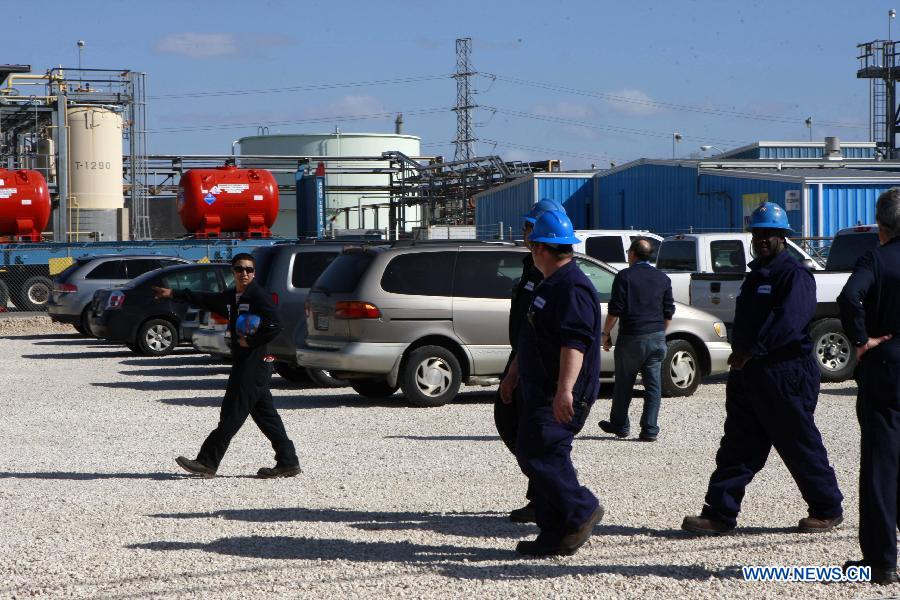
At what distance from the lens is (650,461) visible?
32.1 ft

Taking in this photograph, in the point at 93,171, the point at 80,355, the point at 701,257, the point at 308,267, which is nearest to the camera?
the point at 308,267

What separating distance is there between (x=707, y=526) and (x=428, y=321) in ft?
22.8

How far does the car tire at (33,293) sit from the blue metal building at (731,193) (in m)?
17.5

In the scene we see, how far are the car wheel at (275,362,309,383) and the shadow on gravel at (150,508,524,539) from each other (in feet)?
28.6

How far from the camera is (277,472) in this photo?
9.13 metres

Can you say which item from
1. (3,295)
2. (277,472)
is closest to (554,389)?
→ (277,472)

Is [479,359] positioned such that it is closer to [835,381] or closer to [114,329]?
[835,381]

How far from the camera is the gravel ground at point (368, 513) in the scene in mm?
6137

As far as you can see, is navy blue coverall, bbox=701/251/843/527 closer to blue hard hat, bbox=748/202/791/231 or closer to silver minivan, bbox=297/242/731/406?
blue hard hat, bbox=748/202/791/231

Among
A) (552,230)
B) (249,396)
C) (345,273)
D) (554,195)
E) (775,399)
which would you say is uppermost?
(554,195)

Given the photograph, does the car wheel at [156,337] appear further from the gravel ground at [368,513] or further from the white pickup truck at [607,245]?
the gravel ground at [368,513]

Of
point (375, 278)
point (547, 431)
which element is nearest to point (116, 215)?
point (375, 278)

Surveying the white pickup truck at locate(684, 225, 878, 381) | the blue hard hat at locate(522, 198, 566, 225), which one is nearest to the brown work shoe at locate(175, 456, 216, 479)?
the blue hard hat at locate(522, 198, 566, 225)

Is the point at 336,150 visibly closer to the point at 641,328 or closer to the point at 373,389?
the point at 373,389
